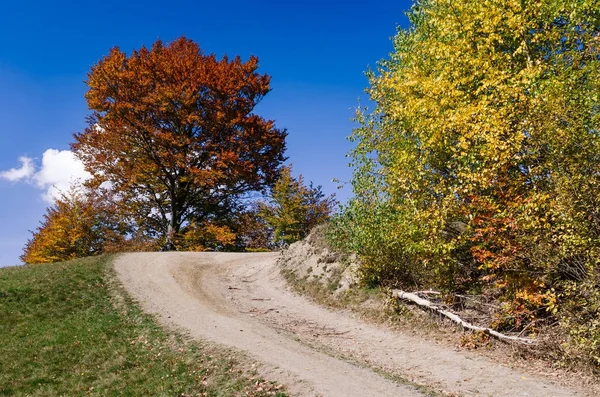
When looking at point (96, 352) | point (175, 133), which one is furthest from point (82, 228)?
point (96, 352)

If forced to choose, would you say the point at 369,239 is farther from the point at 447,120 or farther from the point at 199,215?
the point at 199,215

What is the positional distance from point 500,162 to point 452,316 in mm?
6029

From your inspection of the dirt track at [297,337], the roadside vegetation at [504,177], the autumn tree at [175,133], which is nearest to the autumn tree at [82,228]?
the autumn tree at [175,133]

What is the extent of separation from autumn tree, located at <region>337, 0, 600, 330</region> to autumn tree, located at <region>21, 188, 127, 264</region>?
27.1 m

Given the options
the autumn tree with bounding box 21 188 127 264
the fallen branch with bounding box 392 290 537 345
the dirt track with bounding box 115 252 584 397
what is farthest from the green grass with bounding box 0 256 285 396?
the autumn tree with bounding box 21 188 127 264

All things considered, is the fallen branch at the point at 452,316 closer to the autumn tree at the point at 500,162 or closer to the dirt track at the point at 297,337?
the autumn tree at the point at 500,162

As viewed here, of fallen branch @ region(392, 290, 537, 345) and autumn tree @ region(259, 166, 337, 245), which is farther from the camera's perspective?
autumn tree @ region(259, 166, 337, 245)

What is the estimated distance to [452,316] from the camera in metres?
14.6

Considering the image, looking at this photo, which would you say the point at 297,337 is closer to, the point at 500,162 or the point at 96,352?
the point at 96,352

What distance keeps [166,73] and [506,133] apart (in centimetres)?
3006

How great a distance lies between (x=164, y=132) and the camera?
3462cm

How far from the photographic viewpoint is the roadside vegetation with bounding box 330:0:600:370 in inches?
421

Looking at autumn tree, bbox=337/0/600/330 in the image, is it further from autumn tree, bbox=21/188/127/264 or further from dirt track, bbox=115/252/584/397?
autumn tree, bbox=21/188/127/264

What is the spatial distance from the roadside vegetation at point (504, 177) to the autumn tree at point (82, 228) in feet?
88.5
